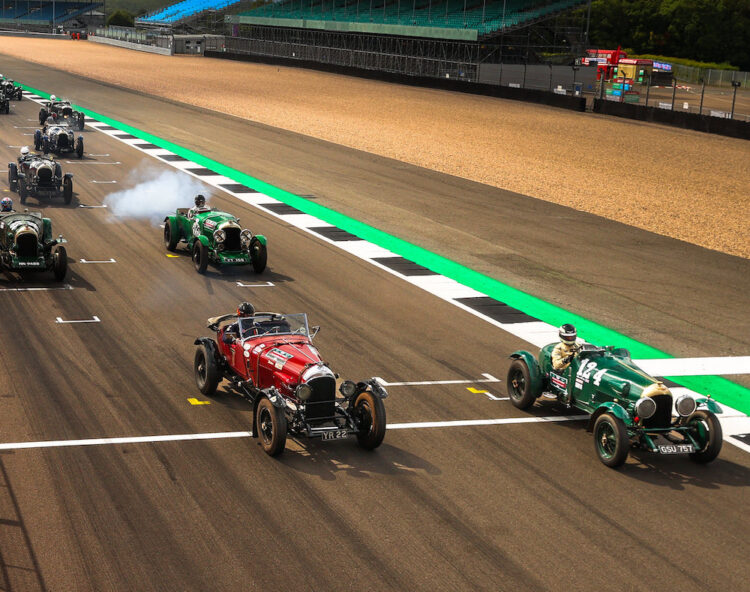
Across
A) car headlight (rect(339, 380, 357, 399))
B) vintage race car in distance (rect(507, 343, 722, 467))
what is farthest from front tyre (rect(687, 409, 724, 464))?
car headlight (rect(339, 380, 357, 399))

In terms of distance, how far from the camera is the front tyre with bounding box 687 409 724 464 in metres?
12.3

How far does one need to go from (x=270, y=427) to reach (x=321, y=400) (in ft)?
2.28

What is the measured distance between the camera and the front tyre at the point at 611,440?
1205 centimetres

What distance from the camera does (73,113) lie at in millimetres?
40781

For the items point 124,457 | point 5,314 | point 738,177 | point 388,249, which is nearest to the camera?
point 124,457

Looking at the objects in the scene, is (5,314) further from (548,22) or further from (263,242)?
(548,22)

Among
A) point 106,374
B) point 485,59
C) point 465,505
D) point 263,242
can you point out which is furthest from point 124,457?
point 485,59

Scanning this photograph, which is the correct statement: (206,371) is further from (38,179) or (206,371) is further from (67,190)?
(38,179)

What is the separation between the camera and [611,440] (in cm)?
1233

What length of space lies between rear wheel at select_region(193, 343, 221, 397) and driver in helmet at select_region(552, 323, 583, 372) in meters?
4.66

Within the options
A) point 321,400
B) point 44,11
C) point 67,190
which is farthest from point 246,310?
point 44,11

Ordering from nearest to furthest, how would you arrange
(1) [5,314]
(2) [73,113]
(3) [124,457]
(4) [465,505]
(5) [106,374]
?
(4) [465,505], (3) [124,457], (5) [106,374], (1) [5,314], (2) [73,113]

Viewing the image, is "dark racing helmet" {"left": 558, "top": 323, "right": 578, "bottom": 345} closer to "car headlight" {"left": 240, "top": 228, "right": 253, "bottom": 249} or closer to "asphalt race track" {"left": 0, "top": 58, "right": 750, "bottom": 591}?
"asphalt race track" {"left": 0, "top": 58, "right": 750, "bottom": 591}

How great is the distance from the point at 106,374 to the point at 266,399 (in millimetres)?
3654
